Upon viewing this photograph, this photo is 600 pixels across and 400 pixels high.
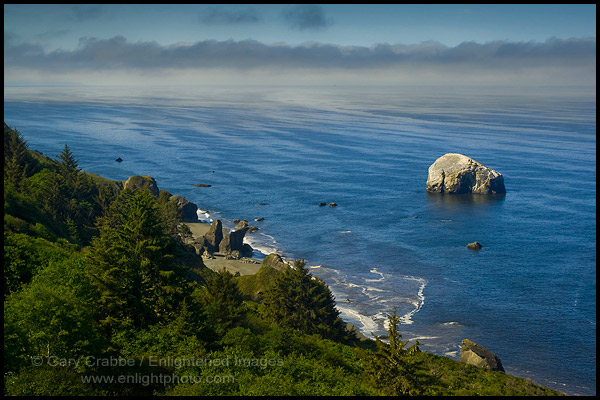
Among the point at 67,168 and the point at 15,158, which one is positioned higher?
the point at 15,158

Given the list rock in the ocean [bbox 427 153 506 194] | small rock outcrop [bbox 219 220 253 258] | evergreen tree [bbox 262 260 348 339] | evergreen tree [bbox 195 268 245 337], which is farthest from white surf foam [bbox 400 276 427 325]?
rock in the ocean [bbox 427 153 506 194]

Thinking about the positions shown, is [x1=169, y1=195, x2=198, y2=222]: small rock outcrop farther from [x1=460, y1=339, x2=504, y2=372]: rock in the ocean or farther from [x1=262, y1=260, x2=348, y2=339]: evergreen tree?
[x1=460, y1=339, x2=504, y2=372]: rock in the ocean

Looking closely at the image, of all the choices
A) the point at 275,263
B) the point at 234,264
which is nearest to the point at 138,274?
the point at 275,263

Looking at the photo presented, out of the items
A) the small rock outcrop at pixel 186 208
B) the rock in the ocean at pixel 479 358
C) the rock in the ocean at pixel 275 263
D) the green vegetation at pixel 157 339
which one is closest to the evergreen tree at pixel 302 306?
the green vegetation at pixel 157 339

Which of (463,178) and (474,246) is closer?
(474,246)

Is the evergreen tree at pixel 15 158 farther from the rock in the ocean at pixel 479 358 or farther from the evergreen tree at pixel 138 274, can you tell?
the rock in the ocean at pixel 479 358

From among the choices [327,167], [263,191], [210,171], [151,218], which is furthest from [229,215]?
[151,218]

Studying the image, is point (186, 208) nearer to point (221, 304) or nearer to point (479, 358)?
point (479, 358)
